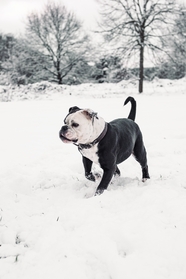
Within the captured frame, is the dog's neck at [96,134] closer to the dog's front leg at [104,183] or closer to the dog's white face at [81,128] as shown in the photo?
the dog's white face at [81,128]

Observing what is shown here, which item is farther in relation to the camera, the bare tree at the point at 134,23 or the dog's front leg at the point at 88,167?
the bare tree at the point at 134,23

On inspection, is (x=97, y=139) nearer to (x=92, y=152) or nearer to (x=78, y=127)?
(x=92, y=152)

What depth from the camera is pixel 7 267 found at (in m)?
1.58

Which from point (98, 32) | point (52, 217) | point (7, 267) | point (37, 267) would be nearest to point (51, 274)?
point (37, 267)

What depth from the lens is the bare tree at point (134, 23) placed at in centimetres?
1670

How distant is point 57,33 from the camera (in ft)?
80.1

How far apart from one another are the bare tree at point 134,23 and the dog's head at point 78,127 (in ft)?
50.8

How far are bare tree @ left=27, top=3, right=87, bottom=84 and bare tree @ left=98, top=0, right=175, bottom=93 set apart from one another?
7.69 metres

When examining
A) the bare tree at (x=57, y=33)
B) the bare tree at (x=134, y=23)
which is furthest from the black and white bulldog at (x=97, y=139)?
the bare tree at (x=57, y=33)

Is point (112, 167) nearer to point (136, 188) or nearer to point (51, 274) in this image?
point (136, 188)

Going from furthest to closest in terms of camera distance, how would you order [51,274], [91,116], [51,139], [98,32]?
[98,32] < [51,139] < [91,116] < [51,274]

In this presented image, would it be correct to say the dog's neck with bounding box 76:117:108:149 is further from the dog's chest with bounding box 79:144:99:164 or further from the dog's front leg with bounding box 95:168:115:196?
the dog's front leg with bounding box 95:168:115:196

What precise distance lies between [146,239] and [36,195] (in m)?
1.51

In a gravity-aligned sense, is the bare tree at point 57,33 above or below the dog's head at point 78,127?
above
